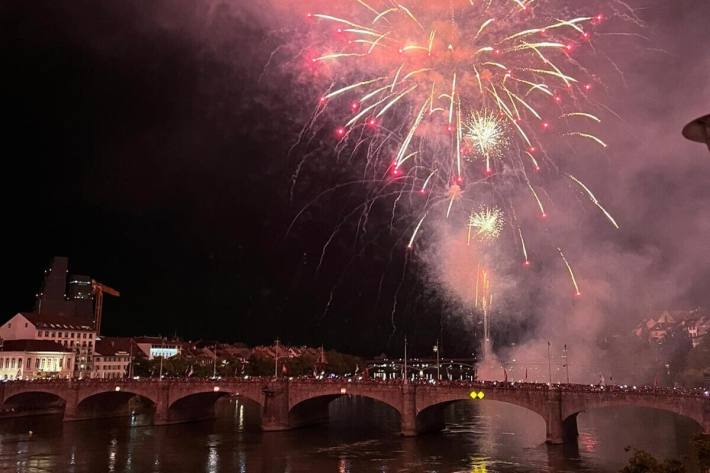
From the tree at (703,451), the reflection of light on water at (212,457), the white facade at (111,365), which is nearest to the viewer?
the tree at (703,451)

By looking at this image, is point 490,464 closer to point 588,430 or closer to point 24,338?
point 588,430

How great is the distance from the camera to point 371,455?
59375mm

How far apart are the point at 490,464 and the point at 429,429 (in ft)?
74.4

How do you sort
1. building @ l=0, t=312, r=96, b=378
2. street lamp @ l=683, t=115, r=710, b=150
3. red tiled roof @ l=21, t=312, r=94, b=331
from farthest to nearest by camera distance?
1. red tiled roof @ l=21, t=312, r=94, b=331
2. building @ l=0, t=312, r=96, b=378
3. street lamp @ l=683, t=115, r=710, b=150

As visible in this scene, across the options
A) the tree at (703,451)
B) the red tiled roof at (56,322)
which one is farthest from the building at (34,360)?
the tree at (703,451)

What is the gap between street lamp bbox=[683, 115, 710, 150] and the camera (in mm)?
13031

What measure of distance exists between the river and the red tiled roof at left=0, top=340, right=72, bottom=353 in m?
26.0

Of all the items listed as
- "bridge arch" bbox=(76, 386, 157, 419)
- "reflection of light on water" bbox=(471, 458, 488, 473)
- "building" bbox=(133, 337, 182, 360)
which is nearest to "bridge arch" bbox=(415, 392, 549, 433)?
"reflection of light on water" bbox=(471, 458, 488, 473)

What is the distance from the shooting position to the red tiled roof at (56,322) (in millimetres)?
123912

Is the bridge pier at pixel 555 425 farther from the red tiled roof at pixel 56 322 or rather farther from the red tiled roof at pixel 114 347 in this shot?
the red tiled roof at pixel 56 322

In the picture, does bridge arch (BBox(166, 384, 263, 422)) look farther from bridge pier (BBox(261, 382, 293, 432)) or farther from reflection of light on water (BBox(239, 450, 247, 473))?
reflection of light on water (BBox(239, 450, 247, 473))

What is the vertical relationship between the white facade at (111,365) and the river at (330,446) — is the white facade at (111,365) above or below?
above

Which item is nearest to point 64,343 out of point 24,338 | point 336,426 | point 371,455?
point 24,338

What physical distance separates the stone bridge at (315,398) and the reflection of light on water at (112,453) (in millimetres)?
16730
